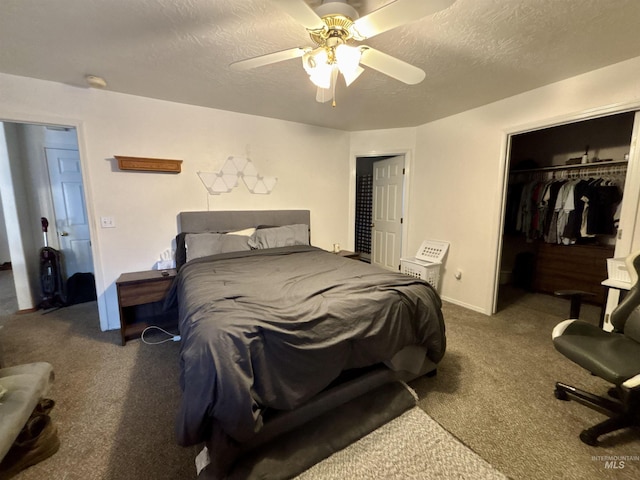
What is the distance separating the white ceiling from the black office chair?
1.55 metres

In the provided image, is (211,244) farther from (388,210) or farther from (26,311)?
A: (388,210)

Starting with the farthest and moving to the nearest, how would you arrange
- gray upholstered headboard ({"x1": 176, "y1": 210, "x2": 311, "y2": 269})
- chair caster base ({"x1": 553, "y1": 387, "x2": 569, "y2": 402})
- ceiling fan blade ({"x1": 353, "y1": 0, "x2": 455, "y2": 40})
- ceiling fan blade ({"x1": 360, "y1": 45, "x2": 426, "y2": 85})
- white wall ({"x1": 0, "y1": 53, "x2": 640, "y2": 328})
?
gray upholstered headboard ({"x1": 176, "y1": 210, "x2": 311, "y2": 269}) < white wall ({"x1": 0, "y1": 53, "x2": 640, "y2": 328}) < chair caster base ({"x1": 553, "y1": 387, "x2": 569, "y2": 402}) < ceiling fan blade ({"x1": 360, "y1": 45, "x2": 426, "y2": 85}) < ceiling fan blade ({"x1": 353, "y1": 0, "x2": 455, "y2": 40})

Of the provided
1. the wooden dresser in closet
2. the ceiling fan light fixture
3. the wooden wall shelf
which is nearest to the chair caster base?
the wooden dresser in closet

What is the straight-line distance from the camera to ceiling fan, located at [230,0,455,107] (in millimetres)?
1150

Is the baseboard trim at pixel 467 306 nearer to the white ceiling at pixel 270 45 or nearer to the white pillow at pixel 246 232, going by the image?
the white ceiling at pixel 270 45

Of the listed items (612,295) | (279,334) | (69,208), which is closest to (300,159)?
(279,334)

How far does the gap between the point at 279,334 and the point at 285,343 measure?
0.18 feet

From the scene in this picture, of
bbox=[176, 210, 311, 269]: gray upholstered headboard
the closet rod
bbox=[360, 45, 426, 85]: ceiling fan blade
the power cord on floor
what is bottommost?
the power cord on floor

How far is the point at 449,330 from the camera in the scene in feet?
9.05

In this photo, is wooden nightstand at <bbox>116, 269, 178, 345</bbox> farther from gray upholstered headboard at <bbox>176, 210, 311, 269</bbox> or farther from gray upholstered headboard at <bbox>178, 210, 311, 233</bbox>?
gray upholstered headboard at <bbox>178, 210, 311, 233</bbox>

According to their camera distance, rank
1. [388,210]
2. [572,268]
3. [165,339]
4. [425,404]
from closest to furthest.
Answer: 1. [425,404]
2. [165,339]
3. [572,268]
4. [388,210]

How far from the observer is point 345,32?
1421 mm

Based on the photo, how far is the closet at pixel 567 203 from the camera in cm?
326

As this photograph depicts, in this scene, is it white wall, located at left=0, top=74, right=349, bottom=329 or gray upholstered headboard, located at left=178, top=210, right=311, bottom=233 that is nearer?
white wall, located at left=0, top=74, right=349, bottom=329
